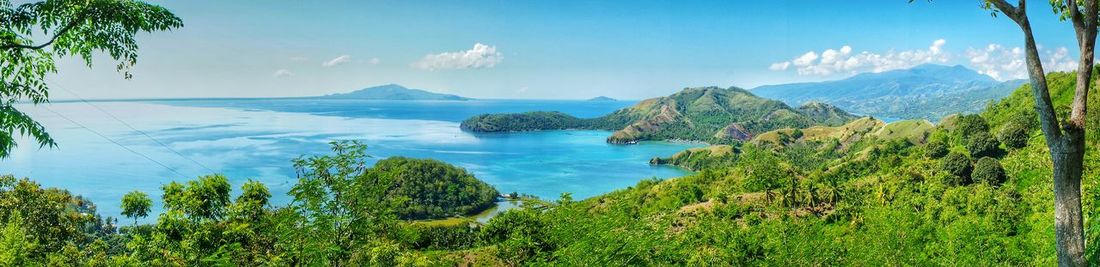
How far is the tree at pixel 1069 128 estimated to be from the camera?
3.60 metres

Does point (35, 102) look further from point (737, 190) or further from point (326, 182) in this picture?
point (737, 190)

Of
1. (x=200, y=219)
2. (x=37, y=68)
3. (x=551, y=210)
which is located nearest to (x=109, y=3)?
(x=37, y=68)

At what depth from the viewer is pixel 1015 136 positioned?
1601 inches

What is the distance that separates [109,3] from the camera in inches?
147

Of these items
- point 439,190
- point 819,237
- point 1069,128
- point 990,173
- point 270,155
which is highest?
point 1069,128

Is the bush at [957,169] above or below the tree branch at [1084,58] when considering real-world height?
below

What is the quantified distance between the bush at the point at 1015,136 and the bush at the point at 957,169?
18.7 feet

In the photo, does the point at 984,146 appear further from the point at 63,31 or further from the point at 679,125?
the point at 679,125

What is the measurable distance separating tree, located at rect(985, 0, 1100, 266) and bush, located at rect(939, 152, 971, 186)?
38.7m

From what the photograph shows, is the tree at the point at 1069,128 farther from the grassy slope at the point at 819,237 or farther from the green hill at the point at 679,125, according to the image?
the green hill at the point at 679,125

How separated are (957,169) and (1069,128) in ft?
133

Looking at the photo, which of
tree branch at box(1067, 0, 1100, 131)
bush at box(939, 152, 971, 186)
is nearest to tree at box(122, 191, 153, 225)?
tree branch at box(1067, 0, 1100, 131)

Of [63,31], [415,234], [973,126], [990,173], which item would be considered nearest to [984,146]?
[973,126]

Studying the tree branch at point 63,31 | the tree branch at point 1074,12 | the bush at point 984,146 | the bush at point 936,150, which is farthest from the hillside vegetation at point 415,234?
the bush at point 936,150
